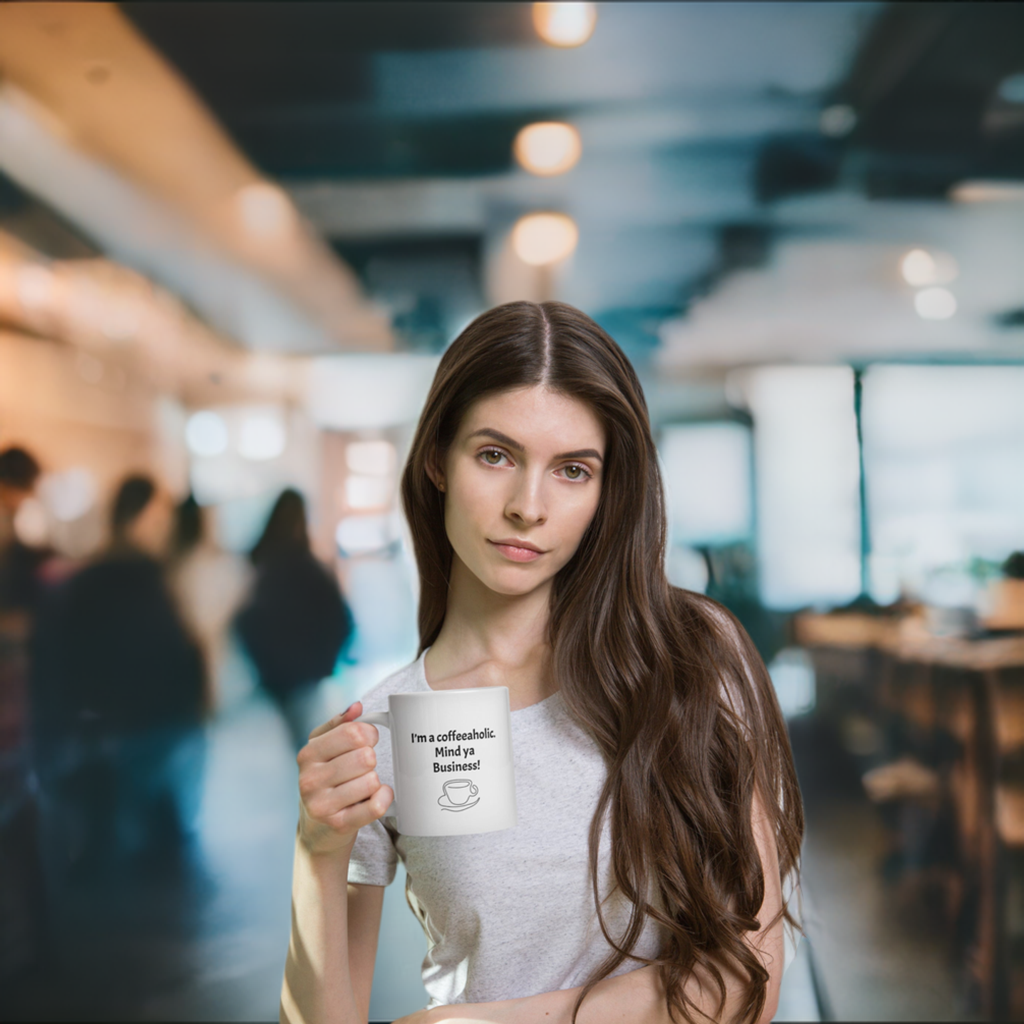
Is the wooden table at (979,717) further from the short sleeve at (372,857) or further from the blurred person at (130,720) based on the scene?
the blurred person at (130,720)

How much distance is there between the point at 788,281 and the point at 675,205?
0.34m

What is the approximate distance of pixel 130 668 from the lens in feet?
7.14

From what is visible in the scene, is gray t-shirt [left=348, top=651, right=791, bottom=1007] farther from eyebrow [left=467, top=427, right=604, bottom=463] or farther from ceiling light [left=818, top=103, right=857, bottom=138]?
ceiling light [left=818, top=103, right=857, bottom=138]

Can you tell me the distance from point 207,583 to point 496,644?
1.28m

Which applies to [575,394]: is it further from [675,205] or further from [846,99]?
[846,99]

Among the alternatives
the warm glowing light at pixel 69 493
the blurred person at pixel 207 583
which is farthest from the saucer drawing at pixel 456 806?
the warm glowing light at pixel 69 493

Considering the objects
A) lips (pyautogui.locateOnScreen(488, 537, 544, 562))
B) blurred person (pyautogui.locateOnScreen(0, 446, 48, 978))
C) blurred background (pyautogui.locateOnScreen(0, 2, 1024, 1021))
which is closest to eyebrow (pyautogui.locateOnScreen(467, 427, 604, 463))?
lips (pyautogui.locateOnScreen(488, 537, 544, 562))

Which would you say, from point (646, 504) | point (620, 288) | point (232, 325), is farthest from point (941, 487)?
point (232, 325)

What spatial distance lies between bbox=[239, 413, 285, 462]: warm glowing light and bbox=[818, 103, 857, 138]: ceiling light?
60.1 inches

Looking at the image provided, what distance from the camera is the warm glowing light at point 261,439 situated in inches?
85.6

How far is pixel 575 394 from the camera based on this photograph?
1.01 meters

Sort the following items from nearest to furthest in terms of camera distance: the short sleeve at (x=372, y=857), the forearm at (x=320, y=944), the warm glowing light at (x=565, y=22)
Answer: the forearm at (x=320, y=944) → the short sleeve at (x=372, y=857) → the warm glowing light at (x=565, y=22)

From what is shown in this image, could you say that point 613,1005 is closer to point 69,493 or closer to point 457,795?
point 457,795

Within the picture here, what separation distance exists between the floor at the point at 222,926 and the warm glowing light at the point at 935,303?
1.07 m
